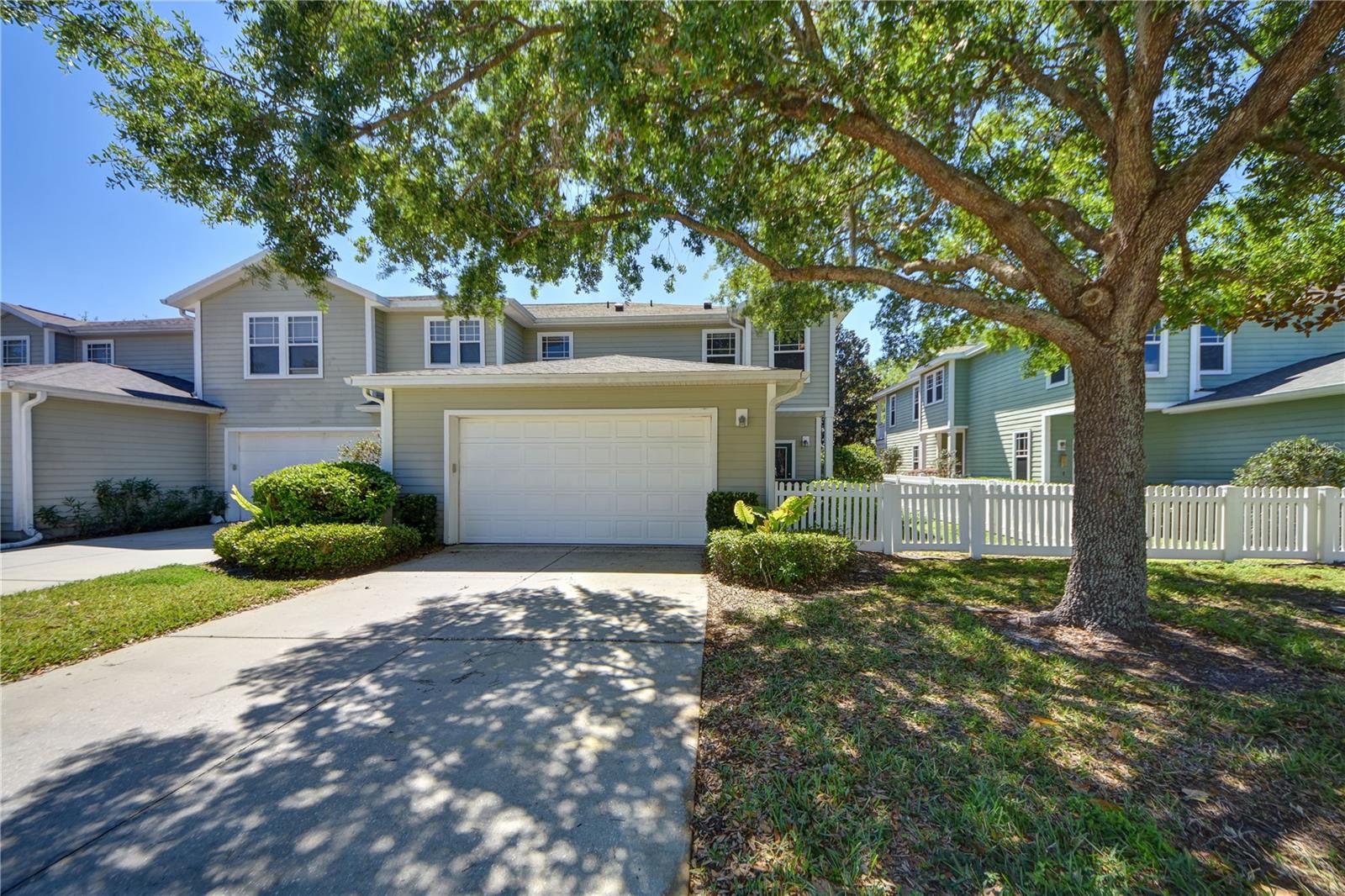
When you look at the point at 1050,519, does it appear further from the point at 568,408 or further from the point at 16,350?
the point at 16,350

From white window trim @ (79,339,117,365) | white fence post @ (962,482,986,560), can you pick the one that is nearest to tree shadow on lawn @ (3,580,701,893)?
white fence post @ (962,482,986,560)

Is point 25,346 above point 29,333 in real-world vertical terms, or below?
below

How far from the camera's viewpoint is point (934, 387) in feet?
68.9

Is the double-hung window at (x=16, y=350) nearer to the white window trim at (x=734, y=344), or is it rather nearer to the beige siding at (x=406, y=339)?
the beige siding at (x=406, y=339)

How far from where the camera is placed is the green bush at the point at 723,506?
8.10 metres

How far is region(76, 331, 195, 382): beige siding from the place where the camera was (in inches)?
571

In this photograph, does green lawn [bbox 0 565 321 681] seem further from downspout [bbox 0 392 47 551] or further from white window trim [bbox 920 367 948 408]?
white window trim [bbox 920 367 948 408]

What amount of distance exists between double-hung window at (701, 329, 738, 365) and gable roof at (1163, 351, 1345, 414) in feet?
33.6

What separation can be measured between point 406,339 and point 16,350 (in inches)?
427

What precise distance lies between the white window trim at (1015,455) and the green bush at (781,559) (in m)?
12.2

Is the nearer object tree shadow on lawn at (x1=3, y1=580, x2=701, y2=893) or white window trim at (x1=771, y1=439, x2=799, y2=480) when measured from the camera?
tree shadow on lawn at (x1=3, y1=580, x2=701, y2=893)

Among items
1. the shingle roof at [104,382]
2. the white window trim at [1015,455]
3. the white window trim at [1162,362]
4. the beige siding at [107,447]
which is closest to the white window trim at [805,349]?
the white window trim at [1015,455]

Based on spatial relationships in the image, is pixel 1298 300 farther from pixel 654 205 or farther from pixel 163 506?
pixel 163 506

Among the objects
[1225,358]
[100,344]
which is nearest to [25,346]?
[100,344]
